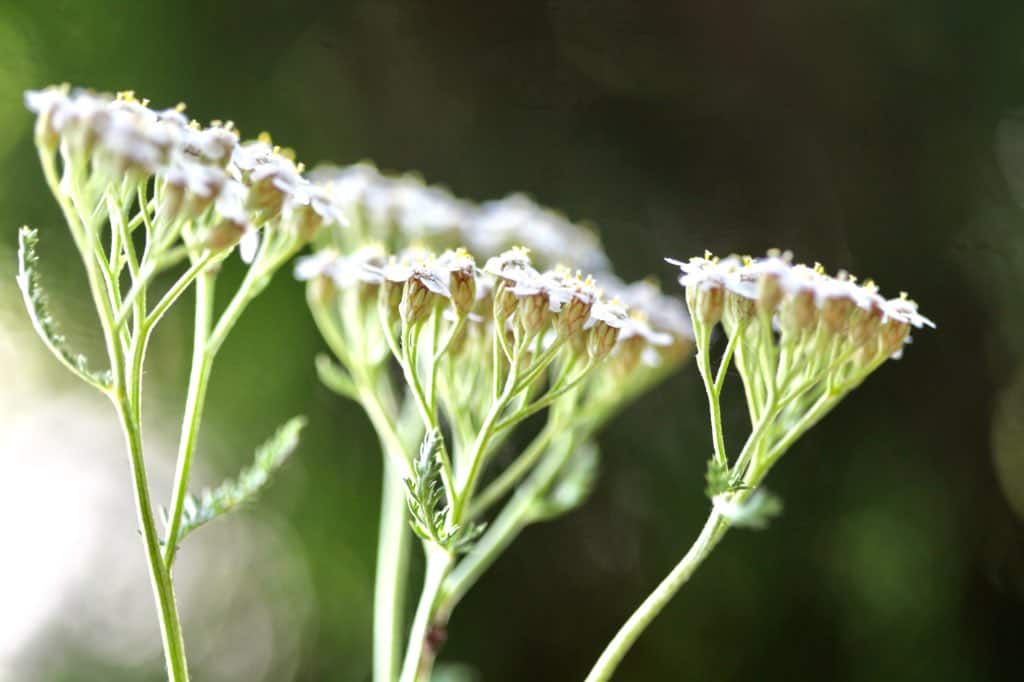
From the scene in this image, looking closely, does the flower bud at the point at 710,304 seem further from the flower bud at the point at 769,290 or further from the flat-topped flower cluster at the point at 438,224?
the flat-topped flower cluster at the point at 438,224

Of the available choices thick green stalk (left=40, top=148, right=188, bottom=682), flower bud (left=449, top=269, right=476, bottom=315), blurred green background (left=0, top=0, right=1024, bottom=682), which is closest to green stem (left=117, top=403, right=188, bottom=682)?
thick green stalk (left=40, top=148, right=188, bottom=682)

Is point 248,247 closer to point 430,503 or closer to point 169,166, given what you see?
point 169,166

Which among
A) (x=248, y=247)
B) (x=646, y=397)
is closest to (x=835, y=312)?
(x=248, y=247)

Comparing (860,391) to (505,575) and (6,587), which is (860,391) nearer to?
(505,575)

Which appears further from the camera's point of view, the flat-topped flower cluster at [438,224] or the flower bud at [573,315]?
the flat-topped flower cluster at [438,224]

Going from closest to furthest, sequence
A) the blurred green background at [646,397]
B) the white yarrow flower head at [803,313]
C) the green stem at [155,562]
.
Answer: the green stem at [155,562] → the white yarrow flower head at [803,313] → the blurred green background at [646,397]

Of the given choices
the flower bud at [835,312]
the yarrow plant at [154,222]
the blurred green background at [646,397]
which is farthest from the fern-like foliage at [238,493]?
the blurred green background at [646,397]

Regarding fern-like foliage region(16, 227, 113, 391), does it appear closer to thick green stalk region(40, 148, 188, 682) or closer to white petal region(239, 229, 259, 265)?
thick green stalk region(40, 148, 188, 682)

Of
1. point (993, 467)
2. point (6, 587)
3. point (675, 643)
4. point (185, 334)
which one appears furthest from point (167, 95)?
point (993, 467)
